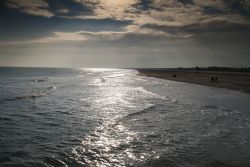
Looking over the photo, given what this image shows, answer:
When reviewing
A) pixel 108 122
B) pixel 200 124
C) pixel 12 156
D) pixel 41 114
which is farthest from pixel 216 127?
pixel 41 114

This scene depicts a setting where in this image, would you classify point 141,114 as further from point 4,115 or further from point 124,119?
point 4,115

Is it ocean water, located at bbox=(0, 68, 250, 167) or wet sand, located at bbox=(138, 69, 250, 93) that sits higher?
wet sand, located at bbox=(138, 69, 250, 93)

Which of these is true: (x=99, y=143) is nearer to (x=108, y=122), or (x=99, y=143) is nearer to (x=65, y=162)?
(x=65, y=162)

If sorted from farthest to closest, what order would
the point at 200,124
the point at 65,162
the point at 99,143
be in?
1. the point at 200,124
2. the point at 99,143
3. the point at 65,162

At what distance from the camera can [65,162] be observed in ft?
24.4

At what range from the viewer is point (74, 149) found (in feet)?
28.5

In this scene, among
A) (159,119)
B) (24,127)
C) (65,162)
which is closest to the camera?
(65,162)

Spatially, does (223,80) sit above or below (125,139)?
above

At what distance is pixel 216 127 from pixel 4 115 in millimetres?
12229

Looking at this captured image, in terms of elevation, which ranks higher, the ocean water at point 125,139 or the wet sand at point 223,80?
the wet sand at point 223,80

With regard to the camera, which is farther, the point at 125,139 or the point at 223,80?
the point at 223,80

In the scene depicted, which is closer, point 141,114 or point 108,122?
point 108,122

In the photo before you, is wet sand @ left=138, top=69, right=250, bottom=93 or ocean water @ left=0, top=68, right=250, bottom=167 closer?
ocean water @ left=0, top=68, right=250, bottom=167

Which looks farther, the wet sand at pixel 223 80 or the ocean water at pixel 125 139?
the wet sand at pixel 223 80
